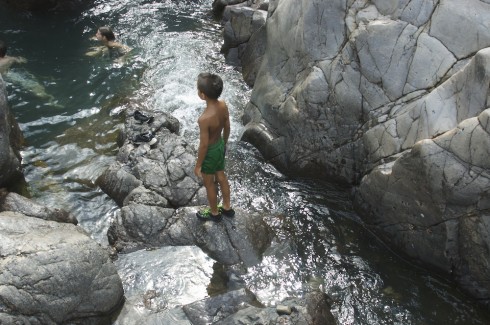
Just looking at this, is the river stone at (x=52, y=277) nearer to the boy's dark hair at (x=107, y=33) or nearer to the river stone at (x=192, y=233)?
the river stone at (x=192, y=233)

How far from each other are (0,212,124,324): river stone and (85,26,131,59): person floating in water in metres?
8.96

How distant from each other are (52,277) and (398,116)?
5.87 meters

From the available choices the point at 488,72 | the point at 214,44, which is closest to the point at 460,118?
the point at 488,72

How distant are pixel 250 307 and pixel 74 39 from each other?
1268 centimetres

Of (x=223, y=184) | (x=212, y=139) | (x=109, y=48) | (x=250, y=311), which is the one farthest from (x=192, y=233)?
(x=109, y=48)

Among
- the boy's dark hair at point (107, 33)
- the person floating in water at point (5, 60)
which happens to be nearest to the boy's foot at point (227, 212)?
the person floating in water at point (5, 60)

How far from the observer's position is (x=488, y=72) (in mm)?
6316

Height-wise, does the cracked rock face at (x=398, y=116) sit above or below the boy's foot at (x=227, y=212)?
above

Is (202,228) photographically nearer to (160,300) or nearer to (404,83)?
(160,300)

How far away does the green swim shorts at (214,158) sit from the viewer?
6812 mm

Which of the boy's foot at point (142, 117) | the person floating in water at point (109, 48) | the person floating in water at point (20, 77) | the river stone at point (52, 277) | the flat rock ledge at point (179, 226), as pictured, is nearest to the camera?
the river stone at point (52, 277)

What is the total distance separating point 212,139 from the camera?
6.70m

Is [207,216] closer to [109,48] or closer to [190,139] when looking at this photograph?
[190,139]

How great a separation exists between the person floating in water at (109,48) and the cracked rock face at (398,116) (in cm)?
648
